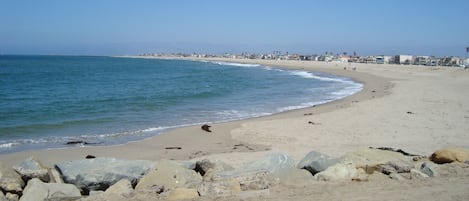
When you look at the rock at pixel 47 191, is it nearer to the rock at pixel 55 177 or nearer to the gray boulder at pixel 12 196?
the gray boulder at pixel 12 196

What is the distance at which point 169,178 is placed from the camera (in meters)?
7.02

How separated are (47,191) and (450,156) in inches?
267

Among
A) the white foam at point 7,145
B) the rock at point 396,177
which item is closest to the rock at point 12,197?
the rock at point 396,177

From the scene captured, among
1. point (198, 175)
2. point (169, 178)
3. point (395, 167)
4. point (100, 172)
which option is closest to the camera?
point (395, 167)

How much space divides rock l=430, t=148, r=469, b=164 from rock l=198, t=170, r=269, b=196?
10.9 feet

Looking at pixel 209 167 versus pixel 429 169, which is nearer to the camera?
pixel 429 169

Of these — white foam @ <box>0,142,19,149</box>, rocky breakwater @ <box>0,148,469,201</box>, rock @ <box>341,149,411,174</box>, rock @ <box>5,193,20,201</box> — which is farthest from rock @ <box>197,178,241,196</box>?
white foam @ <box>0,142,19,149</box>

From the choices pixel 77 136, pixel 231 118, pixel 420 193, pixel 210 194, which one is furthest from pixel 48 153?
pixel 420 193

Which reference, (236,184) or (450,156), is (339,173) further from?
(450,156)

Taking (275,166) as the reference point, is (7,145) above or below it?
below

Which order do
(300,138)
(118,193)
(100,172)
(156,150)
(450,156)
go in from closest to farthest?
(118,193) → (100,172) → (450,156) → (156,150) → (300,138)

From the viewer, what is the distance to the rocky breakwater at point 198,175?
20.0ft

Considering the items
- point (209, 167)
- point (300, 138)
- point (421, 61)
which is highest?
point (209, 167)

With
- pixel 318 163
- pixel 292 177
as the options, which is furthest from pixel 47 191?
pixel 318 163
